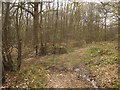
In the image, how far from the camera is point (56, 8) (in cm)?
757

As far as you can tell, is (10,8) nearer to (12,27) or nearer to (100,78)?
(12,27)

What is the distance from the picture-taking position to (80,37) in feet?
37.4

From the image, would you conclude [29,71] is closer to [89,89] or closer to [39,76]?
[39,76]

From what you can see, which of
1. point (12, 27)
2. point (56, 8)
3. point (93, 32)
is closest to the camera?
point (12, 27)

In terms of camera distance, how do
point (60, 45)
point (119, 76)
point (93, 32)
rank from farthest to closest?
point (93, 32) → point (60, 45) → point (119, 76)

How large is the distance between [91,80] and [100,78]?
32 cm

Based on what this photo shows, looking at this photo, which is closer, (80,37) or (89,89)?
(89,89)

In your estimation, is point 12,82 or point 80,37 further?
point 80,37

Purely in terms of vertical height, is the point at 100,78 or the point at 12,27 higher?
the point at 12,27

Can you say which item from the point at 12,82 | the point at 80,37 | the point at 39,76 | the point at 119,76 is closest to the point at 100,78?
the point at 119,76

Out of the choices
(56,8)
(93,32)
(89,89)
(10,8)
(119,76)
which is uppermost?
(56,8)

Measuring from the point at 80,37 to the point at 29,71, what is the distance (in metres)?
8.14

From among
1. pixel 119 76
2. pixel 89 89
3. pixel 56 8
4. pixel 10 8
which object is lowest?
pixel 89 89

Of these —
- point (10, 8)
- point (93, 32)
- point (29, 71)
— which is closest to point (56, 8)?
point (10, 8)
